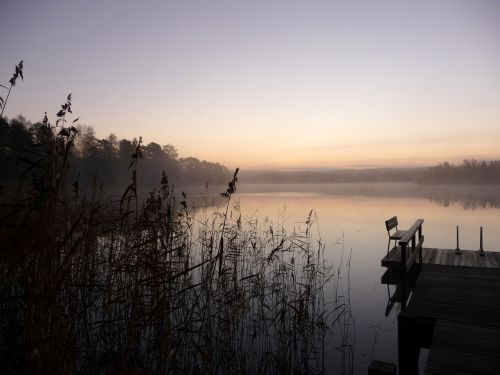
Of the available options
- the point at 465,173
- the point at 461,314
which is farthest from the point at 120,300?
the point at 465,173

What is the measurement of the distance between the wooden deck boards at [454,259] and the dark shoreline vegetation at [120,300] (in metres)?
2.15

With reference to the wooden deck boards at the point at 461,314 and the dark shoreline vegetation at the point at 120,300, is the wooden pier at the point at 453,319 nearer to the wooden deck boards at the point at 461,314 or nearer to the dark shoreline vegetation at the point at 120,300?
the wooden deck boards at the point at 461,314

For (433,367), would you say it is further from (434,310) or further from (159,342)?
(159,342)

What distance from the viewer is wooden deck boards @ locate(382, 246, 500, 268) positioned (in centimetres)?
953

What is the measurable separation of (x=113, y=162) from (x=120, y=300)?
53.3 meters

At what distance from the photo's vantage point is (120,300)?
362 cm

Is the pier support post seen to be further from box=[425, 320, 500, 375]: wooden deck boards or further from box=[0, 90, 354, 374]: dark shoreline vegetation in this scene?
box=[0, 90, 354, 374]: dark shoreline vegetation

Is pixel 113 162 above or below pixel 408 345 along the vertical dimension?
above

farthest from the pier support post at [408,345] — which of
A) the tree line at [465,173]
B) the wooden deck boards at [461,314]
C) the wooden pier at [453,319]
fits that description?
the tree line at [465,173]

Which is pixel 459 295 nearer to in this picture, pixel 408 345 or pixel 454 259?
pixel 408 345

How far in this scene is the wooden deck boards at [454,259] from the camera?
9.53 m

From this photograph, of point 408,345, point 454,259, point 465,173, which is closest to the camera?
point 408,345

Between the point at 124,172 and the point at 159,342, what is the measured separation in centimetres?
6063

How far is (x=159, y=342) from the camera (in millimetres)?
3846
